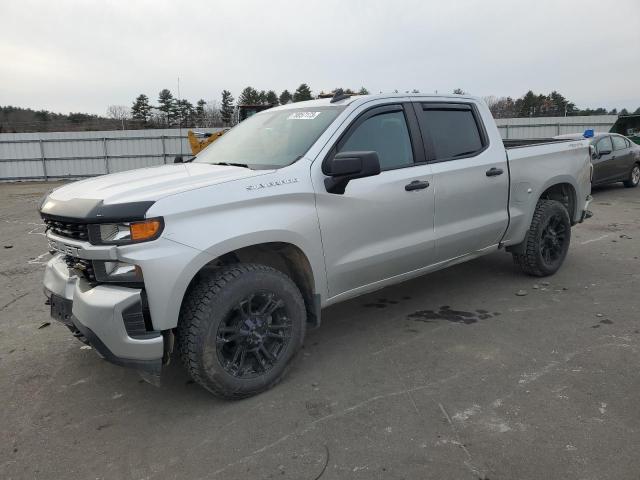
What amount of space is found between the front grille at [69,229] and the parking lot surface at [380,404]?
44.6 inches

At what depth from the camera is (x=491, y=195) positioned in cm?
460

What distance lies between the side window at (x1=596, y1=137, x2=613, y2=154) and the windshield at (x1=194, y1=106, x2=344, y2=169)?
1039 centimetres

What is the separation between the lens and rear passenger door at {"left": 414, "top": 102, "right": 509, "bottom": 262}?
4195mm

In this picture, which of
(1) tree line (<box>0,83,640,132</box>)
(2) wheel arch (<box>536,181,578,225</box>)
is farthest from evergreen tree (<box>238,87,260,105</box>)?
(2) wheel arch (<box>536,181,578,225</box>)

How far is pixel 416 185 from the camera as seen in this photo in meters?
3.92

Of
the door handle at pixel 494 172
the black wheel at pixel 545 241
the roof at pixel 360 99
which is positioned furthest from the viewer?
the black wheel at pixel 545 241

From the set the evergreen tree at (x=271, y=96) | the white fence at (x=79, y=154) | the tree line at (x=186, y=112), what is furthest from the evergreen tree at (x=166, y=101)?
the white fence at (x=79, y=154)

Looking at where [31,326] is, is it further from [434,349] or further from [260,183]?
[434,349]

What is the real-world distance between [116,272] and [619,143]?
44.1ft

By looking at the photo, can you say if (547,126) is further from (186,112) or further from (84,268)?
(186,112)

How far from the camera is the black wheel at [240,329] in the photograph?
2.92 m

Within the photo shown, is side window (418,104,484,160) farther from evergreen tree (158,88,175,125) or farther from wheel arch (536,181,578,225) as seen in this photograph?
evergreen tree (158,88,175,125)

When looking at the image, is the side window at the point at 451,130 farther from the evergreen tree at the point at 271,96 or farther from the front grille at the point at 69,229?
the evergreen tree at the point at 271,96

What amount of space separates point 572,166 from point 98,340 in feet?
16.5
